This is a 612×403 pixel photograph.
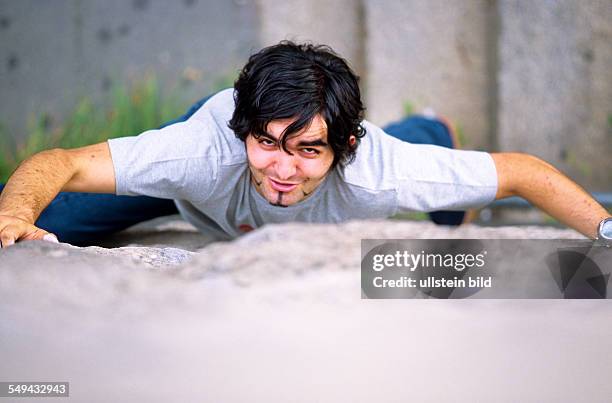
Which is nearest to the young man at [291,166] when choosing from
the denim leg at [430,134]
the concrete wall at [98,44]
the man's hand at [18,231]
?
the man's hand at [18,231]

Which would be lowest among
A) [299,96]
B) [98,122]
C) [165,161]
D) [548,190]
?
[98,122]

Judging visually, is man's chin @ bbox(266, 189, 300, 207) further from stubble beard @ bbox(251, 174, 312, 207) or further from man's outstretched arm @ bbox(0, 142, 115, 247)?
man's outstretched arm @ bbox(0, 142, 115, 247)

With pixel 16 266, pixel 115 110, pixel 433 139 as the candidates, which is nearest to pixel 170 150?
pixel 16 266

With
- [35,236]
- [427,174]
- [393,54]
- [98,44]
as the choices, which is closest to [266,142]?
[427,174]

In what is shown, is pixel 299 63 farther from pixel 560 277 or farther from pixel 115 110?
pixel 115 110

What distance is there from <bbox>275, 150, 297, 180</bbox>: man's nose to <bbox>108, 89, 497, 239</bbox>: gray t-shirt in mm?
132

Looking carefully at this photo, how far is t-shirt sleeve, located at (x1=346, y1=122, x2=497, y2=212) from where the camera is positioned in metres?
2.05

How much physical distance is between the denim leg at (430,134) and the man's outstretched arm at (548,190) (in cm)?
55

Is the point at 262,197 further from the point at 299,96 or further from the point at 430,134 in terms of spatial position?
the point at 430,134

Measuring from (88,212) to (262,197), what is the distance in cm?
55

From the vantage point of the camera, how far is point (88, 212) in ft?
7.68

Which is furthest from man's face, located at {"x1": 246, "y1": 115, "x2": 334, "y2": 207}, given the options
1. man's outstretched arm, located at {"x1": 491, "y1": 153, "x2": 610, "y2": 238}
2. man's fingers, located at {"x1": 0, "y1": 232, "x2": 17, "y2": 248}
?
man's fingers, located at {"x1": 0, "y1": 232, "x2": 17, "y2": 248}

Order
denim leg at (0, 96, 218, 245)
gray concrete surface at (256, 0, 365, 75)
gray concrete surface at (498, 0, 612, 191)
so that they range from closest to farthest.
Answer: denim leg at (0, 96, 218, 245), gray concrete surface at (498, 0, 612, 191), gray concrete surface at (256, 0, 365, 75)

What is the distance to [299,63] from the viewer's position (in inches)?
77.2
